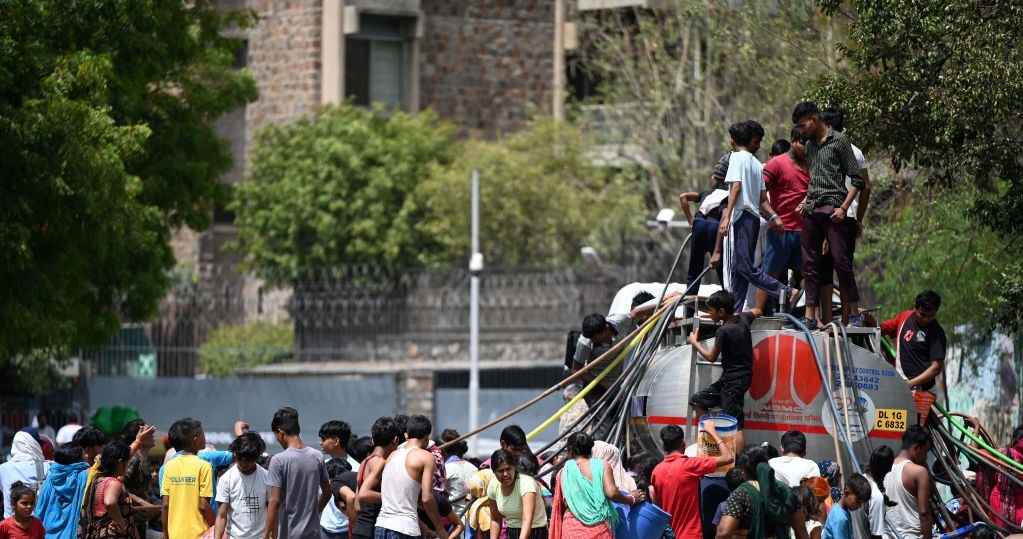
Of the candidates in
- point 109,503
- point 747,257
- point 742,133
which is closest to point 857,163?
point 742,133

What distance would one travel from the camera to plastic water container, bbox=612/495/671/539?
1314 cm

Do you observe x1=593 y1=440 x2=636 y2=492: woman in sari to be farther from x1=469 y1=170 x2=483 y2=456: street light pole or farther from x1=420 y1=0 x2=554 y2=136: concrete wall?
x1=420 y1=0 x2=554 y2=136: concrete wall

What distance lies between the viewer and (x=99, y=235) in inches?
890

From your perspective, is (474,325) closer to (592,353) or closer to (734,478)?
(592,353)

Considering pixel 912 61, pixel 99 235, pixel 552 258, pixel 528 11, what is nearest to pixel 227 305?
pixel 552 258

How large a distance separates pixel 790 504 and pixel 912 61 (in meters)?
6.14

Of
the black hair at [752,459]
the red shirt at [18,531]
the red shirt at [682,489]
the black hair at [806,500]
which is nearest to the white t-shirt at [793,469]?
the black hair at [806,500]

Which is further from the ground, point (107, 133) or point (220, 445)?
point (107, 133)

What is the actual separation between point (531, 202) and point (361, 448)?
26.0 metres

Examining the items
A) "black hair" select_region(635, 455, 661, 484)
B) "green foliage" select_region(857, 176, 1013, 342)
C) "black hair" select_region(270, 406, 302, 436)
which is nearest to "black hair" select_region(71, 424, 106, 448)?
"black hair" select_region(270, 406, 302, 436)

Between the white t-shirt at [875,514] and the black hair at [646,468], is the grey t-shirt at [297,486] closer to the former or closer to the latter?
the black hair at [646,468]

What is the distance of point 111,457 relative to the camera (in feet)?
46.2

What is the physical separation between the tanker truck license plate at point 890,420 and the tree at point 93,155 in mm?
10362

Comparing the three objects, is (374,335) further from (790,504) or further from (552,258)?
(790,504)
